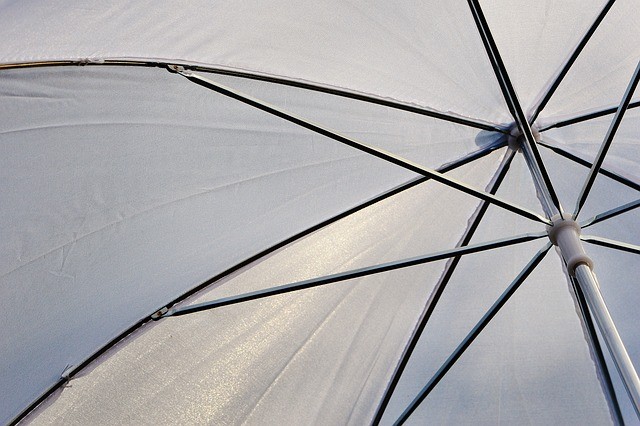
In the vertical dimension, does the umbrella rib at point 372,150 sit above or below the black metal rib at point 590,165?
above

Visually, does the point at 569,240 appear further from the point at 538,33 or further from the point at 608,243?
the point at 538,33

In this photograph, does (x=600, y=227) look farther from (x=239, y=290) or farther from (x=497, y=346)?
(x=239, y=290)

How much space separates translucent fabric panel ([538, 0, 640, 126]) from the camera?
9.14ft

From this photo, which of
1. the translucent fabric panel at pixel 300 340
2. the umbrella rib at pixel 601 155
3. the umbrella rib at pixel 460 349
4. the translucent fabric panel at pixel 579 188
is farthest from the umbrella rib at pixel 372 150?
the translucent fabric panel at pixel 579 188

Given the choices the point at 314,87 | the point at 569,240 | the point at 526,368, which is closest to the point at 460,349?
the point at 526,368

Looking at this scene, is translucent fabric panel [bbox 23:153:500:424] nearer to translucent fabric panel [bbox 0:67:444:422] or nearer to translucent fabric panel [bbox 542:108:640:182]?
translucent fabric panel [bbox 0:67:444:422]

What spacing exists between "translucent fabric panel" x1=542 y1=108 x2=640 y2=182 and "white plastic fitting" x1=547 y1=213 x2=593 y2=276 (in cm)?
64

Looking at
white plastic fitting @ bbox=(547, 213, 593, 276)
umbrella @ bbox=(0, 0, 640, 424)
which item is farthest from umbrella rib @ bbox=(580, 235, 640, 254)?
white plastic fitting @ bbox=(547, 213, 593, 276)

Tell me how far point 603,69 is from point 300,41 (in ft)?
3.56

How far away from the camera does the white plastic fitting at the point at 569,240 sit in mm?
2158

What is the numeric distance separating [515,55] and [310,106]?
708 mm

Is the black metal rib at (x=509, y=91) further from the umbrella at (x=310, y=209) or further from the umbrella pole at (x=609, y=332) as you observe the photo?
the umbrella pole at (x=609, y=332)

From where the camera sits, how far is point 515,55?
272cm

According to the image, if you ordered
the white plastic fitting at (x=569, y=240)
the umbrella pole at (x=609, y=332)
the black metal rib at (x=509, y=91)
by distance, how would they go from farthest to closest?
the black metal rib at (x=509, y=91)
the white plastic fitting at (x=569, y=240)
the umbrella pole at (x=609, y=332)
